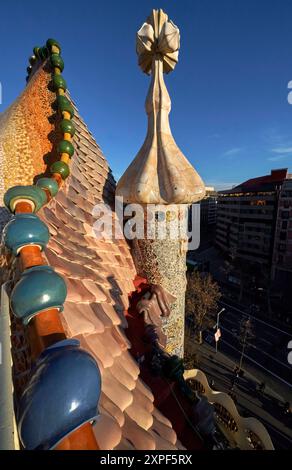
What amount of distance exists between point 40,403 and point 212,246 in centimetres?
5196

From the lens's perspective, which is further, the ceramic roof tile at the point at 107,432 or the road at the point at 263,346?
the road at the point at 263,346

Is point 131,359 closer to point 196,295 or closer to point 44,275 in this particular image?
Result: point 44,275

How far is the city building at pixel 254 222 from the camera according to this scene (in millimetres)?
33625

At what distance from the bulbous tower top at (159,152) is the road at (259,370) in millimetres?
14900

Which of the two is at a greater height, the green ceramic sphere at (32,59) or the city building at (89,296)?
the green ceramic sphere at (32,59)

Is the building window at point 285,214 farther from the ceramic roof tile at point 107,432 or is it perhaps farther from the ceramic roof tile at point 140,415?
the ceramic roof tile at point 107,432

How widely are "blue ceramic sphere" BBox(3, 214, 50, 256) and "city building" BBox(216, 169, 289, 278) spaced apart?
3406 cm

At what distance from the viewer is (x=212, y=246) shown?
51.1 m

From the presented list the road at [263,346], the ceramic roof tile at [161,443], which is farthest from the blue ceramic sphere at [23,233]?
the road at [263,346]

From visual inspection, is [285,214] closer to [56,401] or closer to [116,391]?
[116,391]

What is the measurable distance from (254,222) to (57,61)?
120ft

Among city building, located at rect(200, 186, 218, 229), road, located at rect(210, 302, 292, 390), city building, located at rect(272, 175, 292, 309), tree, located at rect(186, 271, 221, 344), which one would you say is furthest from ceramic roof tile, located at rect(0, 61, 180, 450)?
city building, located at rect(200, 186, 218, 229)

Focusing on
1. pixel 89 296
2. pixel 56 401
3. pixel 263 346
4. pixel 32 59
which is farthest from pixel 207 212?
pixel 56 401

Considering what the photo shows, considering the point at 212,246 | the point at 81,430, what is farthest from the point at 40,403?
the point at 212,246
